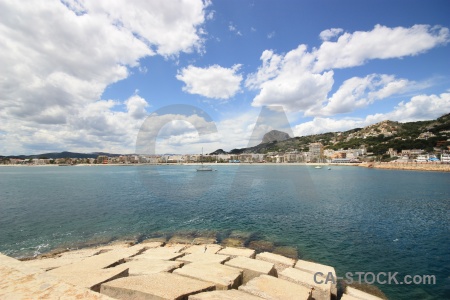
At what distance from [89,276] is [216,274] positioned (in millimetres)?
4134

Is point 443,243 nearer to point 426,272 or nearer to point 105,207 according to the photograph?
point 426,272

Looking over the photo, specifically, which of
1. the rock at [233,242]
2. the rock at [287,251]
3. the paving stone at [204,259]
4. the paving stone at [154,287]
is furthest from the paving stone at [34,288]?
the rock at [233,242]

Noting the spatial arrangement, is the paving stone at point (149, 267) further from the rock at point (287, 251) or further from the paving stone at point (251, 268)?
the rock at point (287, 251)

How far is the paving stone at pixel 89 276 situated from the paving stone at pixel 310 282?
6.25 meters

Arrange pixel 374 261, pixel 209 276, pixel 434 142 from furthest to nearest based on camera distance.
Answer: pixel 434 142 → pixel 374 261 → pixel 209 276

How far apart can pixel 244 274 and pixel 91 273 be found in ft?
17.9

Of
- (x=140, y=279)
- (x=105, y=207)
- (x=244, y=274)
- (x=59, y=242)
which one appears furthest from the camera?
(x=105, y=207)

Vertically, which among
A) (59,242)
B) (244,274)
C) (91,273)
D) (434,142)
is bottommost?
(59,242)

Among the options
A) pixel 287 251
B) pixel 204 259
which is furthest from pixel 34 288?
pixel 287 251

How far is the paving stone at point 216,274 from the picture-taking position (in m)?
7.63

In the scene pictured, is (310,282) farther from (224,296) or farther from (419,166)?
(419,166)

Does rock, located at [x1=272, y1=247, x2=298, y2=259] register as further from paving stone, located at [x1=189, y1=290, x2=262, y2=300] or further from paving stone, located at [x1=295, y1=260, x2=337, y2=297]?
paving stone, located at [x1=189, y1=290, x2=262, y2=300]

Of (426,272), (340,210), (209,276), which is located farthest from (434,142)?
(209,276)

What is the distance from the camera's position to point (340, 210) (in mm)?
30391
